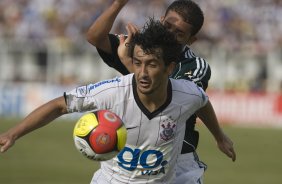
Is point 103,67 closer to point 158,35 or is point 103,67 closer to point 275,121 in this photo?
point 275,121

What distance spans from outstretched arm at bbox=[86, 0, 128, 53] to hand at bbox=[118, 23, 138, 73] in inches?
6.2

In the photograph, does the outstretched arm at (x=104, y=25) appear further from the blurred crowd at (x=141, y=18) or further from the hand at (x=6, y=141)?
the blurred crowd at (x=141, y=18)

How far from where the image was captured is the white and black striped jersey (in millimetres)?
6289

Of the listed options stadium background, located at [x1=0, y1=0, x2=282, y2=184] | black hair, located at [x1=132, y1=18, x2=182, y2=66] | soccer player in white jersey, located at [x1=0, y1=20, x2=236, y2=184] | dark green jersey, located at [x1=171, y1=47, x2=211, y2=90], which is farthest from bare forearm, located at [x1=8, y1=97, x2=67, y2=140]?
stadium background, located at [x1=0, y1=0, x2=282, y2=184]

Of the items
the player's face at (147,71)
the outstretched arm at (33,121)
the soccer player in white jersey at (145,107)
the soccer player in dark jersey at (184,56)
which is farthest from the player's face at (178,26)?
the outstretched arm at (33,121)

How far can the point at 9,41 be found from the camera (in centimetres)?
2634

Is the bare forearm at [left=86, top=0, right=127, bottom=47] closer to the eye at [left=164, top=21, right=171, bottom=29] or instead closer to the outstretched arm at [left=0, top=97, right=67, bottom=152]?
the eye at [left=164, top=21, right=171, bottom=29]

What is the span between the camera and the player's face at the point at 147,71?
20.1 feet

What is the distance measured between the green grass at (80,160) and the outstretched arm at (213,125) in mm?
6822

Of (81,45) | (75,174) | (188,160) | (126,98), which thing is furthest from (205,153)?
(126,98)

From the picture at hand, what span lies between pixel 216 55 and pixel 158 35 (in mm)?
20337

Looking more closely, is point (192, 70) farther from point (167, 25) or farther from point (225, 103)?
point (225, 103)

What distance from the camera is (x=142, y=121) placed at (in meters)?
6.39

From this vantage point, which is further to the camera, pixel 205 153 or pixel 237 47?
pixel 237 47
